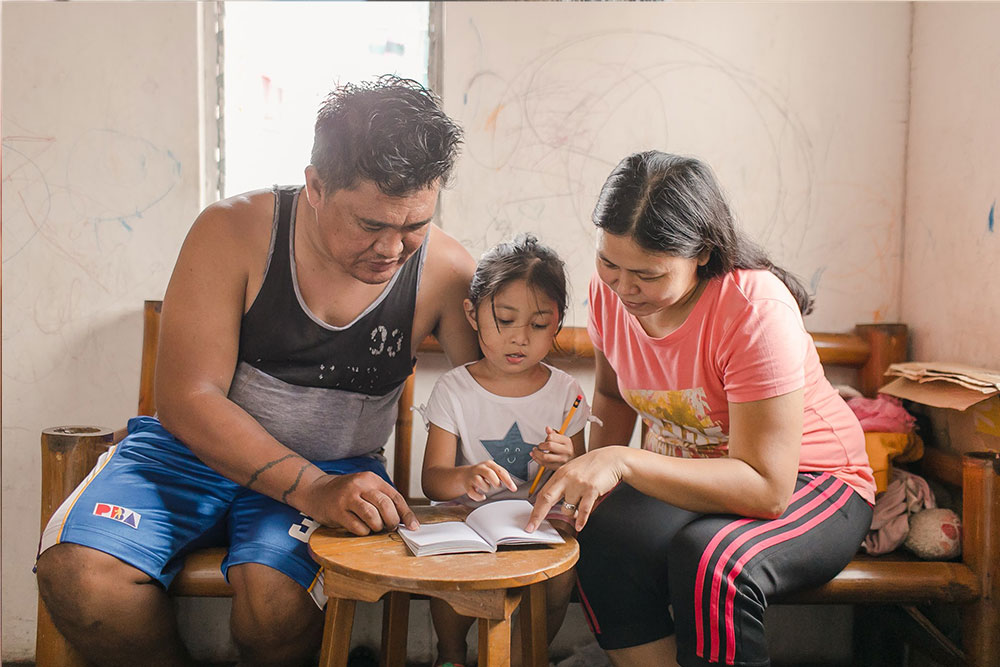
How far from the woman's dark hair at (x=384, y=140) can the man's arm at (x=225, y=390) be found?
28cm

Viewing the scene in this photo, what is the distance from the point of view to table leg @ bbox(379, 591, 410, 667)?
5.24ft

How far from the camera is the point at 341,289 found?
167 cm

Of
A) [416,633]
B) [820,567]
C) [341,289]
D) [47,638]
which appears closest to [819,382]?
[820,567]

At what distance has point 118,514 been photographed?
57.7 inches

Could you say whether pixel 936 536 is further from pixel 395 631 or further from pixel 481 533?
pixel 395 631

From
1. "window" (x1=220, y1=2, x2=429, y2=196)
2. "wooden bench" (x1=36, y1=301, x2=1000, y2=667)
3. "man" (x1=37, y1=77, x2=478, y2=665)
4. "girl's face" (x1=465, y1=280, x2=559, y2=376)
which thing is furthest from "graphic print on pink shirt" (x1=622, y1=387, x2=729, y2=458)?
"window" (x1=220, y1=2, x2=429, y2=196)

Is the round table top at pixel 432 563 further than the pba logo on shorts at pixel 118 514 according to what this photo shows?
No

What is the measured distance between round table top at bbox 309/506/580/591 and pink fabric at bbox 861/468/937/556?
2.66 ft

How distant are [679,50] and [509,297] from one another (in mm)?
1019

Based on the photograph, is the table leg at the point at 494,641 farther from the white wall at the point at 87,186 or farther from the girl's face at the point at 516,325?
the white wall at the point at 87,186

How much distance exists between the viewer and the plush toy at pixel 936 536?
5.57ft

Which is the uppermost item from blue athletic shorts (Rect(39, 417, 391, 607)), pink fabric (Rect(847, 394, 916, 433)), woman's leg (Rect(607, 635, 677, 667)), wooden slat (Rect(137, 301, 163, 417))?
wooden slat (Rect(137, 301, 163, 417))

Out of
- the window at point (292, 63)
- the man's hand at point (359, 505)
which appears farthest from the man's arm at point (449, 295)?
the window at point (292, 63)

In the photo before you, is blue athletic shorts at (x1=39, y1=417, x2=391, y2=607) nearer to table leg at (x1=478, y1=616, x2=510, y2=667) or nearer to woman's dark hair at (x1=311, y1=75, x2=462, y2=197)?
table leg at (x1=478, y1=616, x2=510, y2=667)
